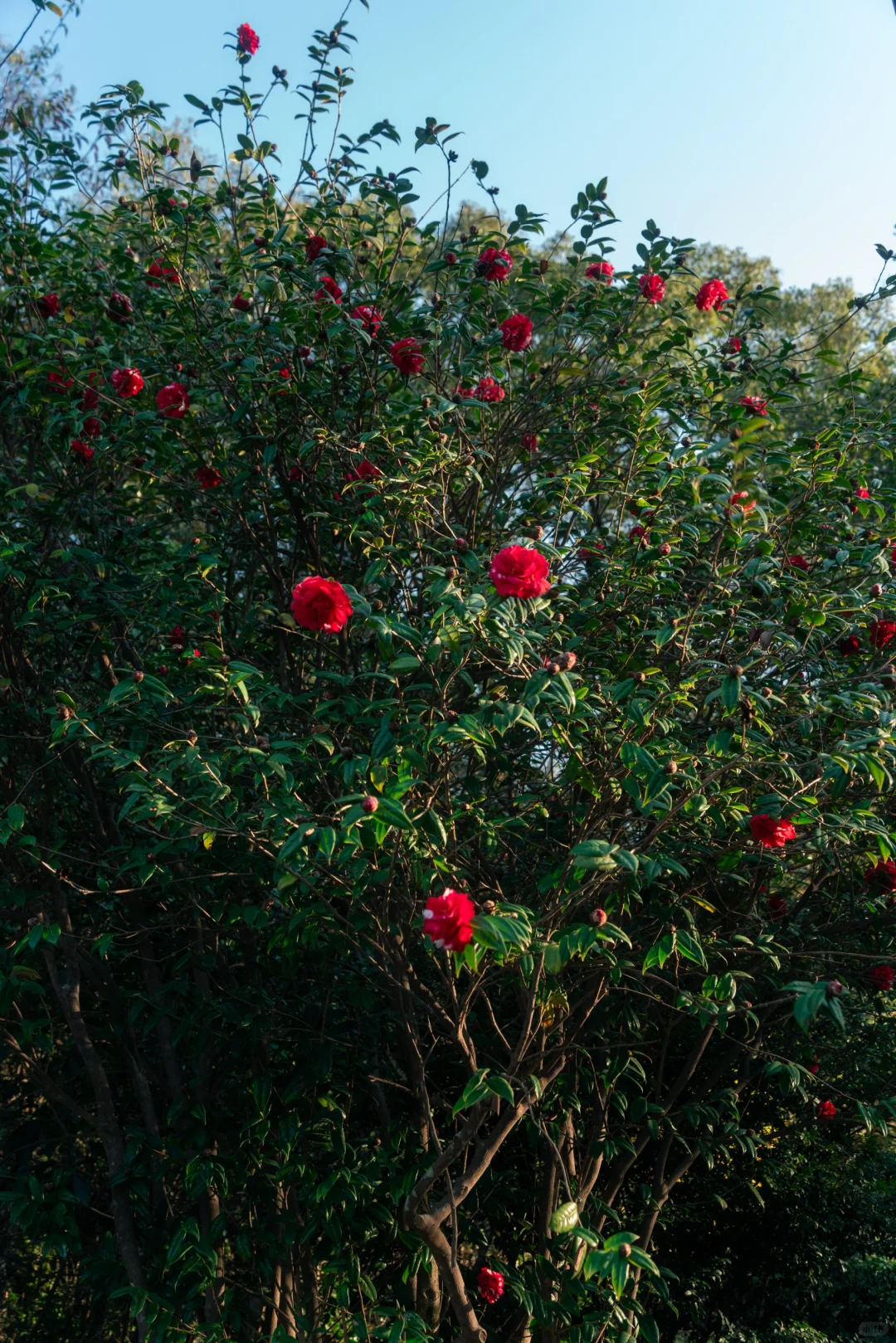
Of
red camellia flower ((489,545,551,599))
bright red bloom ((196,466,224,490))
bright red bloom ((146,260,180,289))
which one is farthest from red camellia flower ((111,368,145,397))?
red camellia flower ((489,545,551,599))

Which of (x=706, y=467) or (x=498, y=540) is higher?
(x=706, y=467)

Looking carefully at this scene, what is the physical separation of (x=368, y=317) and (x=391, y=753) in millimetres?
1466

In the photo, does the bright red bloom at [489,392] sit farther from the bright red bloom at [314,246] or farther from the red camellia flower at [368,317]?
the bright red bloom at [314,246]

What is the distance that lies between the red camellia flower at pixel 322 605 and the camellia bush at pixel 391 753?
89mm

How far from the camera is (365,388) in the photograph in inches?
126

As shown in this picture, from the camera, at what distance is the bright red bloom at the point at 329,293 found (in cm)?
318

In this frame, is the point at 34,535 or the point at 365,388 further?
the point at 34,535

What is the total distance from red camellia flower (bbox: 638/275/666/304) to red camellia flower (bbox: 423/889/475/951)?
2234 mm

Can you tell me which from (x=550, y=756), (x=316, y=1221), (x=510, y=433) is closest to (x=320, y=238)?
(x=510, y=433)

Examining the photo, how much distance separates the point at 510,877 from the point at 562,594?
948 millimetres

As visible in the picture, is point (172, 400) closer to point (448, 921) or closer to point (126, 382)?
point (126, 382)

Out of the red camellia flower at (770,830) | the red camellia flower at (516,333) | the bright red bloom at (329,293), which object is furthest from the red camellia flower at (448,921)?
the bright red bloom at (329,293)

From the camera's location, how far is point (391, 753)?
2.41 meters

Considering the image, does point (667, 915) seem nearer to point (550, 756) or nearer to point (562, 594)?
point (550, 756)
